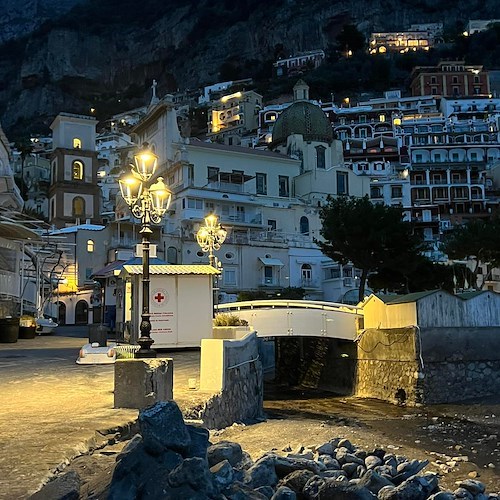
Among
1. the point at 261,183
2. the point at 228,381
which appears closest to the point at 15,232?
the point at 228,381

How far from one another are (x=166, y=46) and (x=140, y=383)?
15278 cm

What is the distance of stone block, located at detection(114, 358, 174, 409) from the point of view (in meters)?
10.6

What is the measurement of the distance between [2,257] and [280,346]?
1517 centimetres

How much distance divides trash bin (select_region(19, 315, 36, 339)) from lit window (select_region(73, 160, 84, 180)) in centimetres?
4345

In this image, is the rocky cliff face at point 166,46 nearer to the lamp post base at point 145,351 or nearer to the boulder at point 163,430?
the lamp post base at point 145,351

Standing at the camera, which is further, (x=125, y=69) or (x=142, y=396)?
(x=125, y=69)

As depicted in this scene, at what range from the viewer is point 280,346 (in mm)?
35344

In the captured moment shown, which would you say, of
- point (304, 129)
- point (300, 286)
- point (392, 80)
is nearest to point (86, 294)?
point (300, 286)

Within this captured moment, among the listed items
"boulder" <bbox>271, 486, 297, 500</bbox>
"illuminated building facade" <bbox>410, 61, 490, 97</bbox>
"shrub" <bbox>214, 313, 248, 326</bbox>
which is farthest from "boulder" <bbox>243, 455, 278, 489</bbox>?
"illuminated building facade" <bbox>410, 61, 490, 97</bbox>

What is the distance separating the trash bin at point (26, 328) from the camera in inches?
1171

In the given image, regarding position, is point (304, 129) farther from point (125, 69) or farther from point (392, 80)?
point (125, 69)

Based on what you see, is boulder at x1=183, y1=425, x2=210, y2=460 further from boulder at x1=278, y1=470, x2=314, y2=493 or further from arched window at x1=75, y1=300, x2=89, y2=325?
arched window at x1=75, y1=300, x2=89, y2=325

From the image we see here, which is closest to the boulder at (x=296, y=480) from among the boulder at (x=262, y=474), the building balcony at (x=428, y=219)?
the boulder at (x=262, y=474)

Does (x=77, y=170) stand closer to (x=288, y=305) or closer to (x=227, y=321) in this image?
(x=288, y=305)
